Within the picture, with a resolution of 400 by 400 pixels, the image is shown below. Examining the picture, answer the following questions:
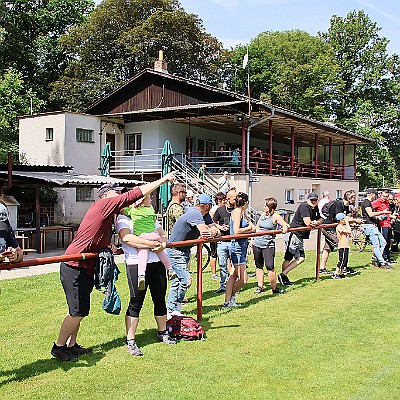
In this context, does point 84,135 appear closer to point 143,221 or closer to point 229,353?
point 143,221

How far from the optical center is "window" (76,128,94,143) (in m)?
28.5

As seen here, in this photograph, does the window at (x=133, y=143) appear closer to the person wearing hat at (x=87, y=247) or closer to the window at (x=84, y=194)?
the window at (x=84, y=194)

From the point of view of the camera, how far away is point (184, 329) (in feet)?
22.7

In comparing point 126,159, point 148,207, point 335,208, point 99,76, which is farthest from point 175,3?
point 148,207

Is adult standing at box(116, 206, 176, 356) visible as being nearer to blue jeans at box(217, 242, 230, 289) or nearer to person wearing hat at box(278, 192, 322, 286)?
blue jeans at box(217, 242, 230, 289)

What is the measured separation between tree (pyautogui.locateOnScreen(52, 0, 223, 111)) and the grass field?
3205 centimetres

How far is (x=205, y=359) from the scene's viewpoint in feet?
20.1

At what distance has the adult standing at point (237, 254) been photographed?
866 cm

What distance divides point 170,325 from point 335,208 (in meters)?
6.90

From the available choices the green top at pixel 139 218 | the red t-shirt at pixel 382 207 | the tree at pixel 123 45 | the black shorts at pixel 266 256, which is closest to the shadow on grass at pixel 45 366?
the green top at pixel 139 218

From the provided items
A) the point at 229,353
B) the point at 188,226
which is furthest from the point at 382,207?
the point at 229,353

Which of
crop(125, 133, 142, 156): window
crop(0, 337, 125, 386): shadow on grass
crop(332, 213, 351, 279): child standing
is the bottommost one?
crop(0, 337, 125, 386): shadow on grass

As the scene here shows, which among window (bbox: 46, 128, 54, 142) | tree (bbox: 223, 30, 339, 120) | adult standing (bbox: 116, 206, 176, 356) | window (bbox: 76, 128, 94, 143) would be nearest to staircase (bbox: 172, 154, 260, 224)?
window (bbox: 76, 128, 94, 143)

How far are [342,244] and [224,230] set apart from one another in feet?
12.3
